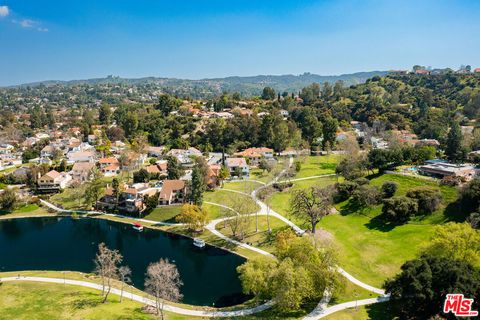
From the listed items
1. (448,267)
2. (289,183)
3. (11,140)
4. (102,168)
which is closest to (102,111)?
(11,140)

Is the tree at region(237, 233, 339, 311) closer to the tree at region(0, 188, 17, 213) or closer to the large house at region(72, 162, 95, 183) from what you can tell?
the tree at region(0, 188, 17, 213)

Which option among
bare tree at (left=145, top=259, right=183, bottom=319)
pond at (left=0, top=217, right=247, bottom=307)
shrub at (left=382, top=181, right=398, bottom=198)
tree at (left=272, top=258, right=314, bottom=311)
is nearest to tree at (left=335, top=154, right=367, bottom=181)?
shrub at (left=382, top=181, right=398, bottom=198)

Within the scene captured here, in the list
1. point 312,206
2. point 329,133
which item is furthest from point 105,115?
point 312,206

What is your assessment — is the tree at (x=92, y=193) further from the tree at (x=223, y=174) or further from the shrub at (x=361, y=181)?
the shrub at (x=361, y=181)

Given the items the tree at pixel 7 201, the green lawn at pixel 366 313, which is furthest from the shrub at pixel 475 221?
the tree at pixel 7 201

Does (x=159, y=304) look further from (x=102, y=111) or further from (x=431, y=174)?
(x=102, y=111)

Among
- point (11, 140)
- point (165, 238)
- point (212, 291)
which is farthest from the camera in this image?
point (11, 140)
